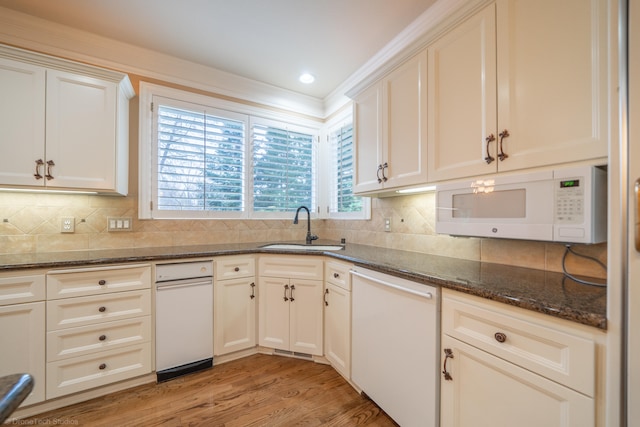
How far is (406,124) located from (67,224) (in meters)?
2.68

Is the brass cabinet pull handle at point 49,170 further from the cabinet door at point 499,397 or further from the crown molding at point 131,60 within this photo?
the cabinet door at point 499,397

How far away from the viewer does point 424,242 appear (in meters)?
1.98

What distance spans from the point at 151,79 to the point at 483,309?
3014 mm

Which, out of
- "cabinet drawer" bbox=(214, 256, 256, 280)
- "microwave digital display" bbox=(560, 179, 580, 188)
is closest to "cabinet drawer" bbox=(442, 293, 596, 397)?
"microwave digital display" bbox=(560, 179, 580, 188)

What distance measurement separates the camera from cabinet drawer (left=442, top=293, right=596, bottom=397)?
771 mm

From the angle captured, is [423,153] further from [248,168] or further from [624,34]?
[248,168]

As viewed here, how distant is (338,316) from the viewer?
1923mm

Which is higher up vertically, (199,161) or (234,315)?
(199,161)

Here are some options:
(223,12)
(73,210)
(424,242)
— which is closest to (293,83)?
(223,12)

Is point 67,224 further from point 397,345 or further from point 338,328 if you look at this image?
point 397,345

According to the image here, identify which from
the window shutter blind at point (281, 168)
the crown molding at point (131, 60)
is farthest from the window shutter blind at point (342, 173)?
the crown molding at point (131, 60)

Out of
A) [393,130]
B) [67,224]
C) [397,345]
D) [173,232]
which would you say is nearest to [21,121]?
[67,224]

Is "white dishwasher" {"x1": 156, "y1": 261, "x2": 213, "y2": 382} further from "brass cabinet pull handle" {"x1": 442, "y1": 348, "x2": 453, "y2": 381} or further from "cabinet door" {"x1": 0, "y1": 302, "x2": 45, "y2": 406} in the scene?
"brass cabinet pull handle" {"x1": 442, "y1": 348, "x2": 453, "y2": 381}

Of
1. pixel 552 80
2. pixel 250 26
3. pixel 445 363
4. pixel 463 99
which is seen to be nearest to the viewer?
pixel 552 80
